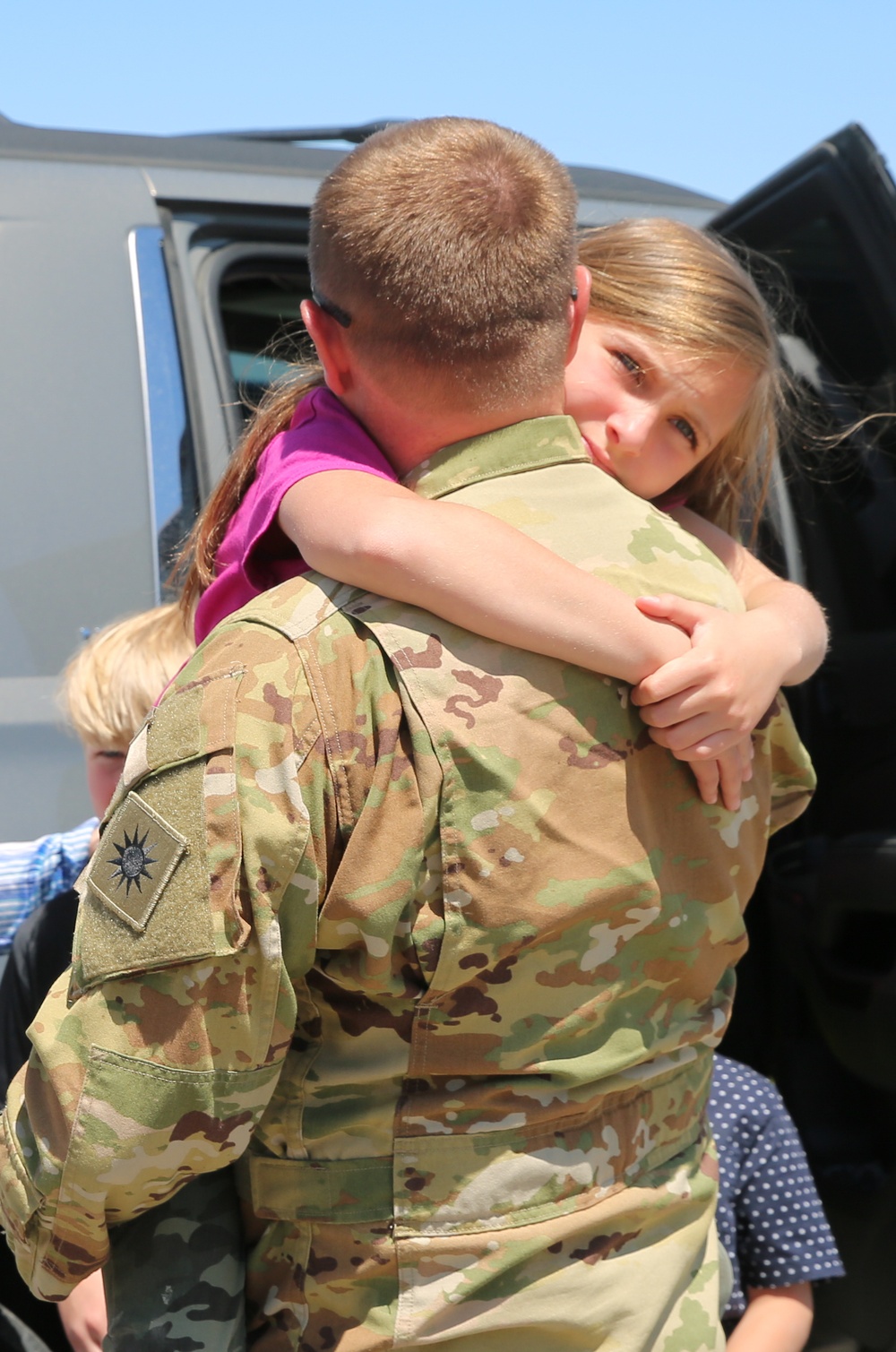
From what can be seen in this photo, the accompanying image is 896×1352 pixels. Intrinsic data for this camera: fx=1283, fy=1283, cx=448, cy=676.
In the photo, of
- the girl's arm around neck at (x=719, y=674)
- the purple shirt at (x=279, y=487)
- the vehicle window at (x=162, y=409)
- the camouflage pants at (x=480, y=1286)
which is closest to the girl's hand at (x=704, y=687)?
the girl's arm around neck at (x=719, y=674)

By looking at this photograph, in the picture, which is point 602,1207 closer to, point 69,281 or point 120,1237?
point 120,1237

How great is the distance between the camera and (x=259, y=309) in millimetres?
2611

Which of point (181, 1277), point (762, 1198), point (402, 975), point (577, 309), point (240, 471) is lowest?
point (762, 1198)

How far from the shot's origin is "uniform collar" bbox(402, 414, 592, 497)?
1198 mm

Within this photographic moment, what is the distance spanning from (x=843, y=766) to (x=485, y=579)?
138 cm

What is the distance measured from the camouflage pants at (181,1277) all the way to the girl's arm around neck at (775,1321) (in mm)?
979

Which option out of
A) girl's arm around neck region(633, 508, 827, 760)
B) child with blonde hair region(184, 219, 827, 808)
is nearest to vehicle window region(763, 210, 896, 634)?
child with blonde hair region(184, 219, 827, 808)

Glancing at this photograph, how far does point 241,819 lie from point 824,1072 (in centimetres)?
153

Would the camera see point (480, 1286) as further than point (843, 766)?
No

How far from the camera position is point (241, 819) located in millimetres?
1026

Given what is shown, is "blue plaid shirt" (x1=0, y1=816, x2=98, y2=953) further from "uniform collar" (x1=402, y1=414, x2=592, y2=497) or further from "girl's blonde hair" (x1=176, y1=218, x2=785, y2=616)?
"uniform collar" (x1=402, y1=414, x2=592, y2=497)

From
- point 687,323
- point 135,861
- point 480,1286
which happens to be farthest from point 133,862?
point 687,323

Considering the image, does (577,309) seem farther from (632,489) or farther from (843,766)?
(843,766)

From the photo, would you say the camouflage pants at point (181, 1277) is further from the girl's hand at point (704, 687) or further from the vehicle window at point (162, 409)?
the vehicle window at point (162, 409)
